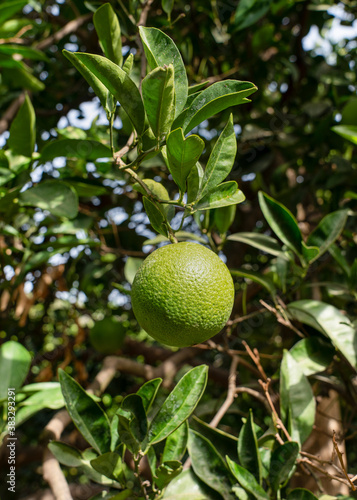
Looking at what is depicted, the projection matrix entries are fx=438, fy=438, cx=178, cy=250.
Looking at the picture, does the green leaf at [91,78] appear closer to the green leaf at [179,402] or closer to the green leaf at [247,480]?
the green leaf at [179,402]

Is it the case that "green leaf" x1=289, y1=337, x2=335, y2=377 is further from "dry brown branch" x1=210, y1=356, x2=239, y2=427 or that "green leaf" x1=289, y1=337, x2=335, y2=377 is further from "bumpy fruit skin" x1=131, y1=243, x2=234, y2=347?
"bumpy fruit skin" x1=131, y1=243, x2=234, y2=347

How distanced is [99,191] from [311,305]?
702 millimetres

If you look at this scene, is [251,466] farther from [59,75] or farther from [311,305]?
[59,75]

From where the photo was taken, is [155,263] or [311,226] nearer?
[155,263]

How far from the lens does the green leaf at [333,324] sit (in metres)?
1.01

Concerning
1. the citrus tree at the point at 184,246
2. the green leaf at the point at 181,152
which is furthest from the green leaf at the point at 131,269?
the green leaf at the point at 181,152

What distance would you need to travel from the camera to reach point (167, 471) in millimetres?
825

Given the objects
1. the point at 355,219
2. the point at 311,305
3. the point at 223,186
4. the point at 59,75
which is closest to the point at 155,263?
the point at 223,186

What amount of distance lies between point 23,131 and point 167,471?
2.97 feet

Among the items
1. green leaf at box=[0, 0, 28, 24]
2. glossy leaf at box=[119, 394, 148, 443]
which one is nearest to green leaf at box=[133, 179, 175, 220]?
glossy leaf at box=[119, 394, 148, 443]

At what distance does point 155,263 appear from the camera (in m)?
0.79

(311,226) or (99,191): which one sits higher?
(99,191)

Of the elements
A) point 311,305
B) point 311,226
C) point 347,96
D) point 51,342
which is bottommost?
point 51,342

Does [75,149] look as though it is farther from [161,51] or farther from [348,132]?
[348,132]
